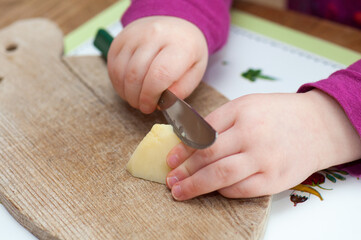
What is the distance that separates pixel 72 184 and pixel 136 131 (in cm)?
15

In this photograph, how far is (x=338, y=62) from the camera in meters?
0.90

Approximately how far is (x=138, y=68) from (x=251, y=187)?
287mm

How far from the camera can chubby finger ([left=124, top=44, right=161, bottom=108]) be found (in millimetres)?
700

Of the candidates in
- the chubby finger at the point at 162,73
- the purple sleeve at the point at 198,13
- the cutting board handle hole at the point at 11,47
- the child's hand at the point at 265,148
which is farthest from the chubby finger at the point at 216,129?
the cutting board handle hole at the point at 11,47

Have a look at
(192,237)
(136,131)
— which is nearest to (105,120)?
(136,131)

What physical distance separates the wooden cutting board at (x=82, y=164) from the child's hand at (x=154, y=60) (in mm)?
56

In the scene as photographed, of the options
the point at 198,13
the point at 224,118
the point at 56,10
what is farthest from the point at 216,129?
the point at 56,10

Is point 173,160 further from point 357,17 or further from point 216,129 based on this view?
point 357,17

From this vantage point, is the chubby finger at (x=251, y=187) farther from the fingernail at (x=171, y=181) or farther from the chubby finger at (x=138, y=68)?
the chubby finger at (x=138, y=68)

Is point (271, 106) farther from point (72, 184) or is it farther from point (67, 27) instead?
point (67, 27)

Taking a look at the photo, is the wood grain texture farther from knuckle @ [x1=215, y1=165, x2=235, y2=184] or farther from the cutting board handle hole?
knuckle @ [x1=215, y1=165, x2=235, y2=184]

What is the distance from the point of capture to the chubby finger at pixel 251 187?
57 cm

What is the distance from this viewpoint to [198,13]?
0.86m

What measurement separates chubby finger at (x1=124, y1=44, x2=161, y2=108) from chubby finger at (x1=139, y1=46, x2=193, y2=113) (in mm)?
13
